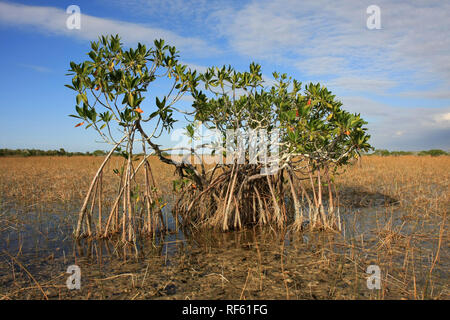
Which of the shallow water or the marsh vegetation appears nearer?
the marsh vegetation

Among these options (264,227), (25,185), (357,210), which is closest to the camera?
(264,227)

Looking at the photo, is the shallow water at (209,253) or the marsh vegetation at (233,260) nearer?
the marsh vegetation at (233,260)

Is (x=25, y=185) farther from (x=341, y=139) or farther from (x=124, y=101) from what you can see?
(x=341, y=139)

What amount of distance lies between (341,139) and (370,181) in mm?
6647

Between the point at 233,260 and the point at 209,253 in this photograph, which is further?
the point at 209,253

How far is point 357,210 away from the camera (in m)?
7.44

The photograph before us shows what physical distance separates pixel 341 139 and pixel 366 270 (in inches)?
112
